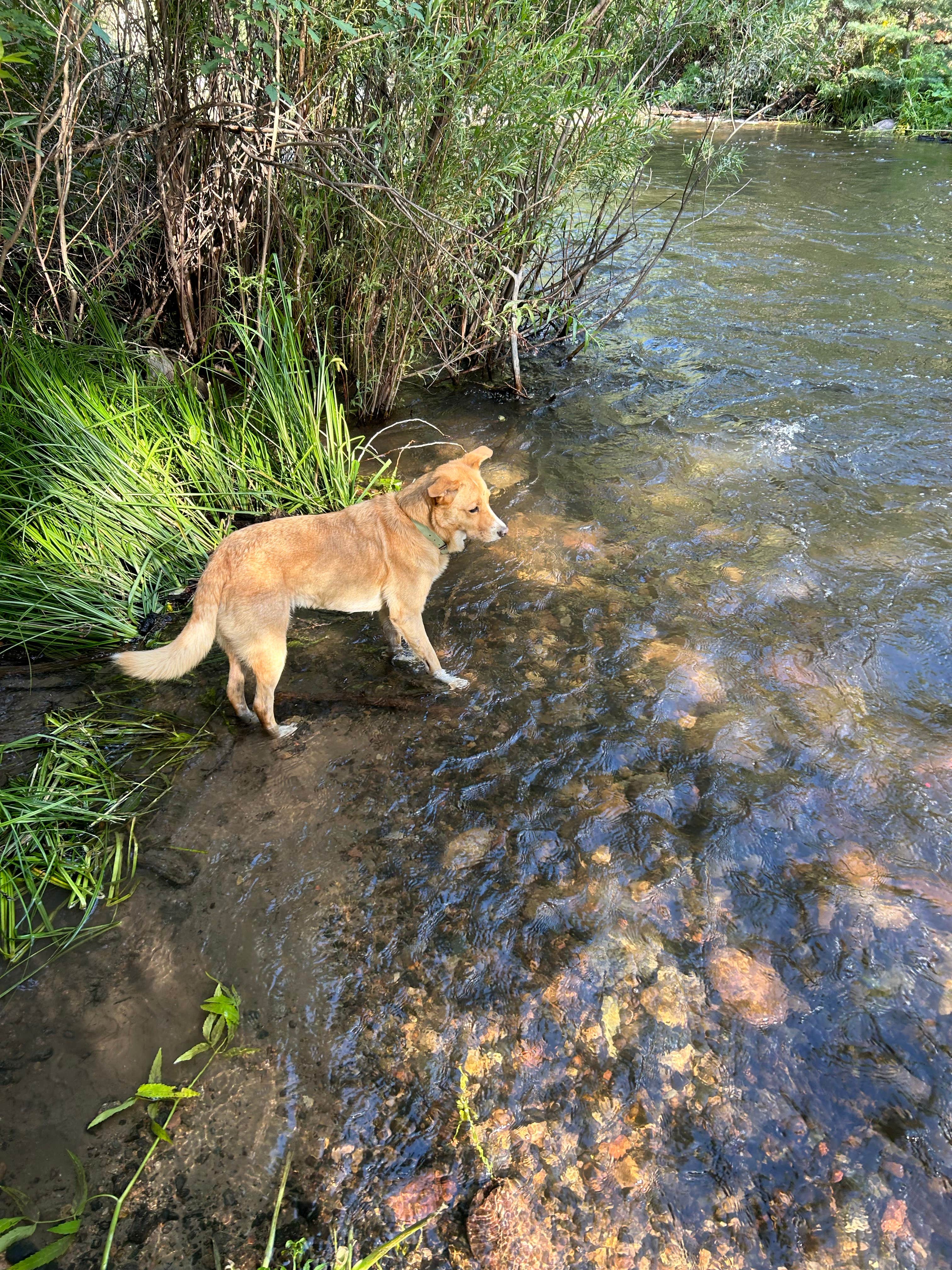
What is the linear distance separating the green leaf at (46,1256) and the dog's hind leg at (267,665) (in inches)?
89.7

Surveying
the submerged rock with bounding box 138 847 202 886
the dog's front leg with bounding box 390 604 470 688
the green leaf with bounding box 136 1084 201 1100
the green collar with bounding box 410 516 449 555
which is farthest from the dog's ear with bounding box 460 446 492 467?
the green leaf with bounding box 136 1084 201 1100

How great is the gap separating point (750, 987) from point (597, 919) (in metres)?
0.63

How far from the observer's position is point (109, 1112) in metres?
2.44

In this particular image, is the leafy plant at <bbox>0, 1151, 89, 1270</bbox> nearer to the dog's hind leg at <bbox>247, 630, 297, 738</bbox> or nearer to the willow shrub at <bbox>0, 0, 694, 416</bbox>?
the dog's hind leg at <bbox>247, 630, 297, 738</bbox>

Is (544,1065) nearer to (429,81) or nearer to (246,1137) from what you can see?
(246,1137)

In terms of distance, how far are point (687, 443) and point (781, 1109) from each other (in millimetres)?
5771

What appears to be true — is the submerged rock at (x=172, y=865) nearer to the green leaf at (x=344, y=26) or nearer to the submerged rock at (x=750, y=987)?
the submerged rock at (x=750, y=987)

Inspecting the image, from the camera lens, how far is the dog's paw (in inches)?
173

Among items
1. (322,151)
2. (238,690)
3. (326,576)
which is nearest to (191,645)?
(238,690)

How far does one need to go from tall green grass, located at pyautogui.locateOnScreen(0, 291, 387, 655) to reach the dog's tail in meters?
1.17

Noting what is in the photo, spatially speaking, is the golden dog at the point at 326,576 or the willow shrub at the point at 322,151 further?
the willow shrub at the point at 322,151

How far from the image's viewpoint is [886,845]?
333 cm

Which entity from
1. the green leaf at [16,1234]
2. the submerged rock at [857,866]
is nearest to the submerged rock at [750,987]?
the submerged rock at [857,866]

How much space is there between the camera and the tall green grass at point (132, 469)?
4.57 m
